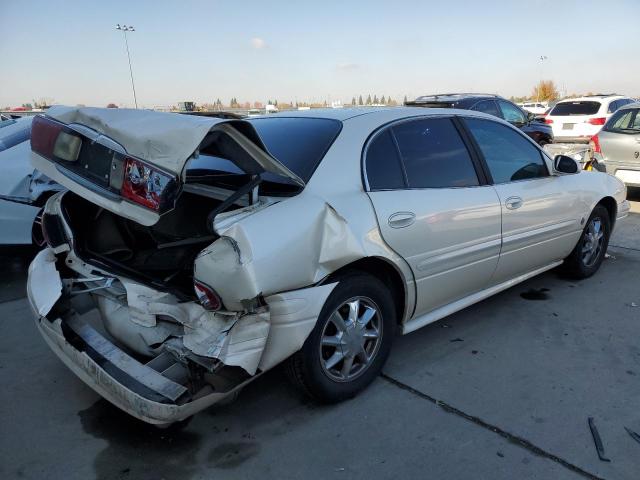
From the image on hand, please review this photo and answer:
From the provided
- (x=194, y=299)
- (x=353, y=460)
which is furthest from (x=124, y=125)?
(x=353, y=460)

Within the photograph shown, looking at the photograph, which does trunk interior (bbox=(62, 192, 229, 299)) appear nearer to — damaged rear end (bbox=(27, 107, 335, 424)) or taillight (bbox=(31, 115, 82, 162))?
damaged rear end (bbox=(27, 107, 335, 424))

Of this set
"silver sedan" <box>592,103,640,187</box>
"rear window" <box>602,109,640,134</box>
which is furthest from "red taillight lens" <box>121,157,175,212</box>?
"rear window" <box>602,109,640,134</box>

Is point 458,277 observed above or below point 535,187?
below

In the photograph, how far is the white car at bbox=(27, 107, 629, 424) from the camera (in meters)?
2.14

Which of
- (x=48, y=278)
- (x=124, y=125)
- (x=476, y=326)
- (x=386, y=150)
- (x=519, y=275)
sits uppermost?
(x=124, y=125)

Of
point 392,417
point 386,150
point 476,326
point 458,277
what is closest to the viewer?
point 392,417

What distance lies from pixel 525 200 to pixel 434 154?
930 mm

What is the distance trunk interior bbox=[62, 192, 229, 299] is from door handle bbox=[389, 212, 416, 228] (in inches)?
38.2

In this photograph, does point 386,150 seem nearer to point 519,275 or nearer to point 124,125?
point 124,125

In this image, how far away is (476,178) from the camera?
336 centimetres

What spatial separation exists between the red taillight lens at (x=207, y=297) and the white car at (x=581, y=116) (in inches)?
459

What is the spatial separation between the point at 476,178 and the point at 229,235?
195cm

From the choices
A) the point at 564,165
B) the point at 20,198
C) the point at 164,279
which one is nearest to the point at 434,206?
the point at 164,279

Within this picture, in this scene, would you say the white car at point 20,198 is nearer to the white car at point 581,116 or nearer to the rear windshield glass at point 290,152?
the rear windshield glass at point 290,152
